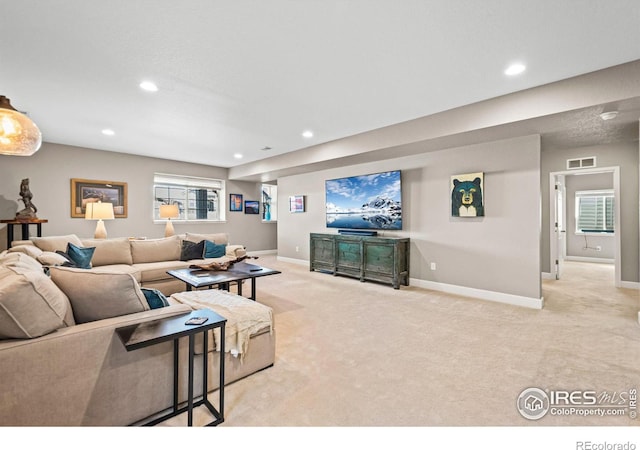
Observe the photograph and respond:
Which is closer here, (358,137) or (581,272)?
(358,137)

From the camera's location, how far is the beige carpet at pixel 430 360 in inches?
68.1

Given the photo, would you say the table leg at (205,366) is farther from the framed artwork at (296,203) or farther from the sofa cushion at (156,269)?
the framed artwork at (296,203)

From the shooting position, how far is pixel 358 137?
4855 millimetres

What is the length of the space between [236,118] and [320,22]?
2.31m

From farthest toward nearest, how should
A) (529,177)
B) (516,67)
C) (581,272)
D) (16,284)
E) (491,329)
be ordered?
(581,272) → (529,177) → (491,329) → (516,67) → (16,284)

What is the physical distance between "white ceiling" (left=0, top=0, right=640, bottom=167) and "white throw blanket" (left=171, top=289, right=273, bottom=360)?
6.81 ft

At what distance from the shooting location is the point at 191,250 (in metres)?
4.86

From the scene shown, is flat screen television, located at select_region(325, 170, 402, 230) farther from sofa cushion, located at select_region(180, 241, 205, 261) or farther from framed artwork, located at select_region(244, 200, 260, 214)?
framed artwork, located at select_region(244, 200, 260, 214)

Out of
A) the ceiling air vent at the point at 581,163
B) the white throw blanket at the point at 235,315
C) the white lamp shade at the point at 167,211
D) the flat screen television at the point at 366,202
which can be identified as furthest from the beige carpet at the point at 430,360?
the white lamp shade at the point at 167,211

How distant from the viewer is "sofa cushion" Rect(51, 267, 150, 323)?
1.60 m

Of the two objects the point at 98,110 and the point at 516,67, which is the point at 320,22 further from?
the point at 98,110
